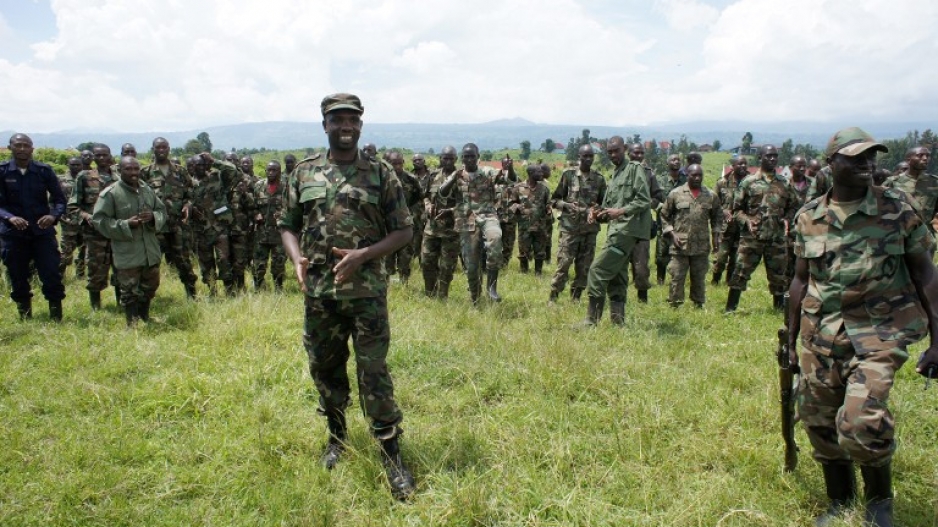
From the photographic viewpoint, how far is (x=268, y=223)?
8.42 metres

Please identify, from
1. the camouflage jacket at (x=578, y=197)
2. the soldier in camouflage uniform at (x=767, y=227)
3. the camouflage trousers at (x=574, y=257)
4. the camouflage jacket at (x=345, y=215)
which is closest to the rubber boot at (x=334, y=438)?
the camouflage jacket at (x=345, y=215)

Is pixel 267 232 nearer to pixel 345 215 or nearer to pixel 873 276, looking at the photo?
pixel 345 215

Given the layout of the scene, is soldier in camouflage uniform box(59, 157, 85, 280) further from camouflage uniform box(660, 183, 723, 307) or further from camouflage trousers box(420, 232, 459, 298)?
camouflage uniform box(660, 183, 723, 307)

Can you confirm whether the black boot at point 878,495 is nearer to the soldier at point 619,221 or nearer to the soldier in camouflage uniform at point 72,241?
the soldier at point 619,221

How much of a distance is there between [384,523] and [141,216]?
4.96 metres

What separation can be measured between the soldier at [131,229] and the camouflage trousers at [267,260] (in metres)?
2.18

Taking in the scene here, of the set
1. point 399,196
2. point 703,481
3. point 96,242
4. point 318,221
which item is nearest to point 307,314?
point 318,221

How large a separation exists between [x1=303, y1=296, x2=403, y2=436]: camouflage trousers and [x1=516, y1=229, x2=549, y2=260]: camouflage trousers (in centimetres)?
796

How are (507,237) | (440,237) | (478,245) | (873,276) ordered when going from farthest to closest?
1. (507,237)
2. (440,237)
3. (478,245)
4. (873,276)

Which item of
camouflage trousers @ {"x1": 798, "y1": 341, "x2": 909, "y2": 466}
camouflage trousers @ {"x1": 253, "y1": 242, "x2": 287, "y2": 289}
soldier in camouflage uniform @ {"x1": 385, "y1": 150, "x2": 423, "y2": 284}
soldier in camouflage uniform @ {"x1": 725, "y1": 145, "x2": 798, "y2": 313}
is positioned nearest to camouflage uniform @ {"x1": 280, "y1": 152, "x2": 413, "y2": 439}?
camouflage trousers @ {"x1": 798, "y1": 341, "x2": 909, "y2": 466}

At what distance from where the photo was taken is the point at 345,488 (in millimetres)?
3209

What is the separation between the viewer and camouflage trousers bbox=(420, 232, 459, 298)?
8.02 metres

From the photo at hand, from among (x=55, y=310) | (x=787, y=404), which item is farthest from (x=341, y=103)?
(x=55, y=310)

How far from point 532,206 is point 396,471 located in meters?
8.39
